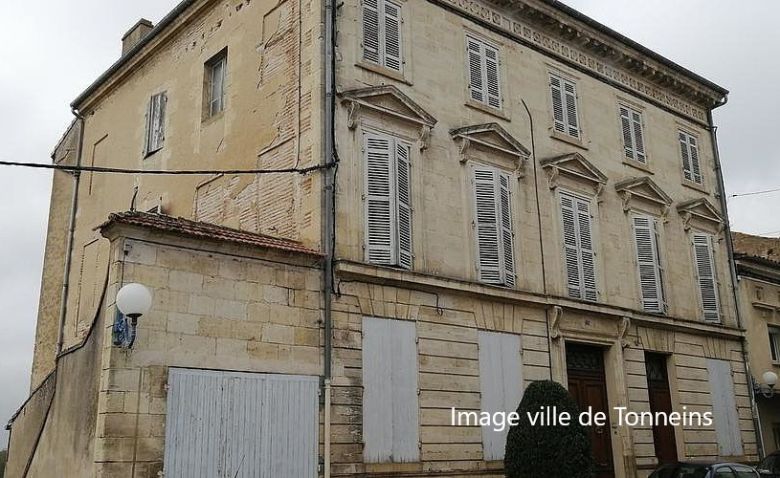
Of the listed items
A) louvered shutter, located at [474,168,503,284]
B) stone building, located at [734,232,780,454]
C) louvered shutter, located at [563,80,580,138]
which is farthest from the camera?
stone building, located at [734,232,780,454]

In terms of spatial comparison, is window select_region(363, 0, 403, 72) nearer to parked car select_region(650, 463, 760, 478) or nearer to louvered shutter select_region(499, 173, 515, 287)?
louvered shutter select_region(499, 173, 515, 287)

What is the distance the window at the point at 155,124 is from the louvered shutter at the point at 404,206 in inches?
243

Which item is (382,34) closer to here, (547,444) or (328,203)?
(328,203)

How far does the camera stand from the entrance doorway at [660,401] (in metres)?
17.5

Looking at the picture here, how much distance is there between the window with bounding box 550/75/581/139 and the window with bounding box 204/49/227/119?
709cm

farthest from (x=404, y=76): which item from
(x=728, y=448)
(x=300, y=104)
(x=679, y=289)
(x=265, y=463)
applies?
(x=728, y=448)

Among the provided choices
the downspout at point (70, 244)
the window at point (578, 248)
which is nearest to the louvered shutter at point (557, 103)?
the window at point (578, 248)

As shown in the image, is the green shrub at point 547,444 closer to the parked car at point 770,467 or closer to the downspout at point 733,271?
the parked car at point 770,467

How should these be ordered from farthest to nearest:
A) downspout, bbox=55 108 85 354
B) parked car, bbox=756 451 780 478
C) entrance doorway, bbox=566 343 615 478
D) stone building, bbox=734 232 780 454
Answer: stone building, bbox=734 232 780 454
downspout, bbox=55 108 85 354
parked car, bbox=756 451 780 478
entrance doorway, bbox=566 343 615 478

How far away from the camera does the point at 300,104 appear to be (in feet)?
45.2

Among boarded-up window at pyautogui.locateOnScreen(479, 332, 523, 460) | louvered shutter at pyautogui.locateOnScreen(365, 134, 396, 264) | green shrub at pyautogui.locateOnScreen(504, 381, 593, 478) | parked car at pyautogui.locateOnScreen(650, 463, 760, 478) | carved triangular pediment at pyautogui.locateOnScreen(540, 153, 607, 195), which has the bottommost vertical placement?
parked car at pyautogui.locateOnScreen(650, 463, 760, 478)

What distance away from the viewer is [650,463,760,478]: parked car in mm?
13273

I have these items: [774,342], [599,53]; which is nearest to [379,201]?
[599,53]

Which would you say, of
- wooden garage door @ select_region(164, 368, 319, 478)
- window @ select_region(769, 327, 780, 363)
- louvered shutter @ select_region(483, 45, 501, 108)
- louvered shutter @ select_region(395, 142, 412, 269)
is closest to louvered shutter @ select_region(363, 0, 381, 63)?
louvered shutter @ select_region(395, 142, 412, 269)
